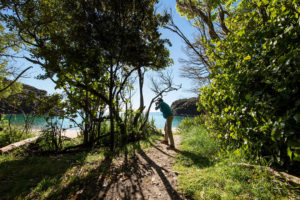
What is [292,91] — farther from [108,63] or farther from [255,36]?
[108,63]

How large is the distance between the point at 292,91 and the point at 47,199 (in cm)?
418

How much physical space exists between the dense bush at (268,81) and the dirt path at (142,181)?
1688 mm

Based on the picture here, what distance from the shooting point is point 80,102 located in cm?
507

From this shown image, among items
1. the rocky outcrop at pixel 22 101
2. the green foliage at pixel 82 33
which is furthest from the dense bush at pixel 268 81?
the rocky outcrop at pixel 22 101

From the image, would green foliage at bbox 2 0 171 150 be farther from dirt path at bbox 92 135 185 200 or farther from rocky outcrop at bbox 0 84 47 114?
dirt path at bbox 92 135 185 200

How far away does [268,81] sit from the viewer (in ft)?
5.50

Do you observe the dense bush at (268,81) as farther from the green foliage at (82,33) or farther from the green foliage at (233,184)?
the green foliage at (82,33)

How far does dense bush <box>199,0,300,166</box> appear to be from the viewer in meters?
1.46

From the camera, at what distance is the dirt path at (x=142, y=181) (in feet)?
8.05

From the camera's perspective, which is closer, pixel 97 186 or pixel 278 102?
pixel 278 102

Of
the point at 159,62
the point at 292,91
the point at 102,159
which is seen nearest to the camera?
the point at 292,91

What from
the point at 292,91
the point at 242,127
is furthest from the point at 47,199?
the point at 292,91

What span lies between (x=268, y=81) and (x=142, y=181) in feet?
10.1

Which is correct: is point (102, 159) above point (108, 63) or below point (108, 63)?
below
